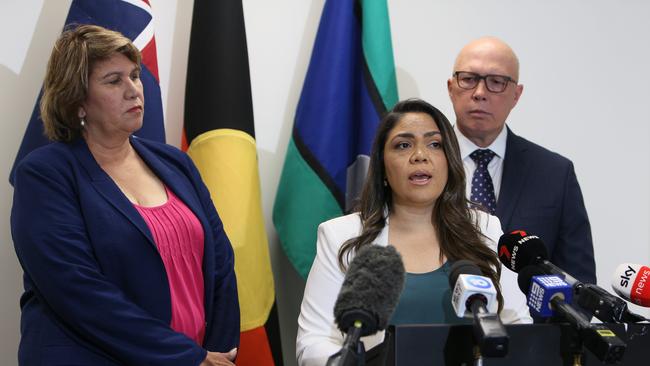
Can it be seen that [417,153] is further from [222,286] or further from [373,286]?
[373,286]

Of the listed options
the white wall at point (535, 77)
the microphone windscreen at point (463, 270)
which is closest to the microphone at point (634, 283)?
the microphone windscreen at point (463, 270)

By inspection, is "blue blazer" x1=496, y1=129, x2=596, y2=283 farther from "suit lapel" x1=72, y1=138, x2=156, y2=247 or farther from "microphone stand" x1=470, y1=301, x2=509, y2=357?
"microphone stand" x1=470, y1=301, x2=509, y2=357

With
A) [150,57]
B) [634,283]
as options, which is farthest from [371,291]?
[150,57]

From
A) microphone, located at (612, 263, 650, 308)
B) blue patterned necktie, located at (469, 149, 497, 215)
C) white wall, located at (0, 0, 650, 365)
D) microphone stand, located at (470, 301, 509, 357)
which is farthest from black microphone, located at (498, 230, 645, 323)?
white wall, located at (0, 0, 650, 365)

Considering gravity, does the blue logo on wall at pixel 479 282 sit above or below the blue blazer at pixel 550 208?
above

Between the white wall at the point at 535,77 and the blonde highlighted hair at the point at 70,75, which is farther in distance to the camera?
the white wall at the point at 535,77

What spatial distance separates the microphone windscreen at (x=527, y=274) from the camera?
1622mm

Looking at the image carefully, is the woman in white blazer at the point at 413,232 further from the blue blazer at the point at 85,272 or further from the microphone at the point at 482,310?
the microphone at the point at 482,310

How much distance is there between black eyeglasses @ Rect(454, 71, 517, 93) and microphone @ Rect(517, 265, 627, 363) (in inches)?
56.6

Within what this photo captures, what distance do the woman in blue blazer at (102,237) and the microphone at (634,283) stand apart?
1145 millimetres

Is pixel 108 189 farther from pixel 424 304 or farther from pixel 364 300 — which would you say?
pixel 364 300

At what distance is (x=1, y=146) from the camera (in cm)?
291

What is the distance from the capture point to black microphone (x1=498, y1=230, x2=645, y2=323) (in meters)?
1.42

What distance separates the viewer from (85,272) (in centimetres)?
208
